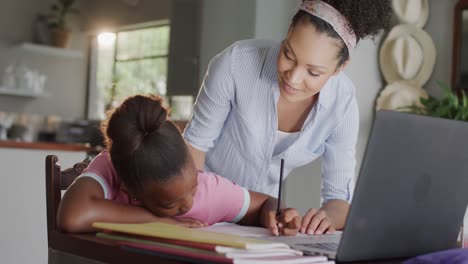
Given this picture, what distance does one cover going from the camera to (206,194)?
1.24m

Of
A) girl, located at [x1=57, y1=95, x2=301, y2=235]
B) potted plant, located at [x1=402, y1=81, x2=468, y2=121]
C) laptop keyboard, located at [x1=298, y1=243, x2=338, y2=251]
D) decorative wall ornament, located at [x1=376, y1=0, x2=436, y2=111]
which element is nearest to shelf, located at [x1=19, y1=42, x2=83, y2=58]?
decorative wall ornament, located at [x1=376, y1=0, x2=436, y2=111]

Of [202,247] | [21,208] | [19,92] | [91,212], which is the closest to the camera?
[202,247]

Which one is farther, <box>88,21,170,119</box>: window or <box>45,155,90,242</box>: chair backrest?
<box>88,21,170,119</box>: window

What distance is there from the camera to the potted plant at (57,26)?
669cm

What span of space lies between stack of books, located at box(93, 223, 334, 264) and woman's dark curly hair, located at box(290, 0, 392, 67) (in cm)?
67

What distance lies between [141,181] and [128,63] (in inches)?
233

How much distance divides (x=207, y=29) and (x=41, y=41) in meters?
3.57

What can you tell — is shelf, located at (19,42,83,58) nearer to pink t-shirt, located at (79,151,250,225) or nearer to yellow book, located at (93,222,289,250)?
pink t-shirt, located at (79,151,250,225)

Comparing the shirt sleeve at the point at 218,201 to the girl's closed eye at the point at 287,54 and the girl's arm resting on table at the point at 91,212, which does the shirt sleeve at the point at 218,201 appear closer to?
the girl's arm resting on table at the point at 91,212

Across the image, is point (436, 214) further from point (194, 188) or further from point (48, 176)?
point (48, 176)

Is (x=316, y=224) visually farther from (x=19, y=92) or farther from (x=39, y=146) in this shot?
(x=19, y=92)

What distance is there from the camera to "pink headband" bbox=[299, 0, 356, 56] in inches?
55.2

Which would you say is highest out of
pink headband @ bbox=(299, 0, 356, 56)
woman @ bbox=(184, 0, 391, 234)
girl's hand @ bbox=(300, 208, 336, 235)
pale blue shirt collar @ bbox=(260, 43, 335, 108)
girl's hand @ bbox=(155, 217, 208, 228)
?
pink headband @ bbox=(299, 0, 356, 56)

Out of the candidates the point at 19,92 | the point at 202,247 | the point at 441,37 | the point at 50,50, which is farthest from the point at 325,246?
the point at 50,50
